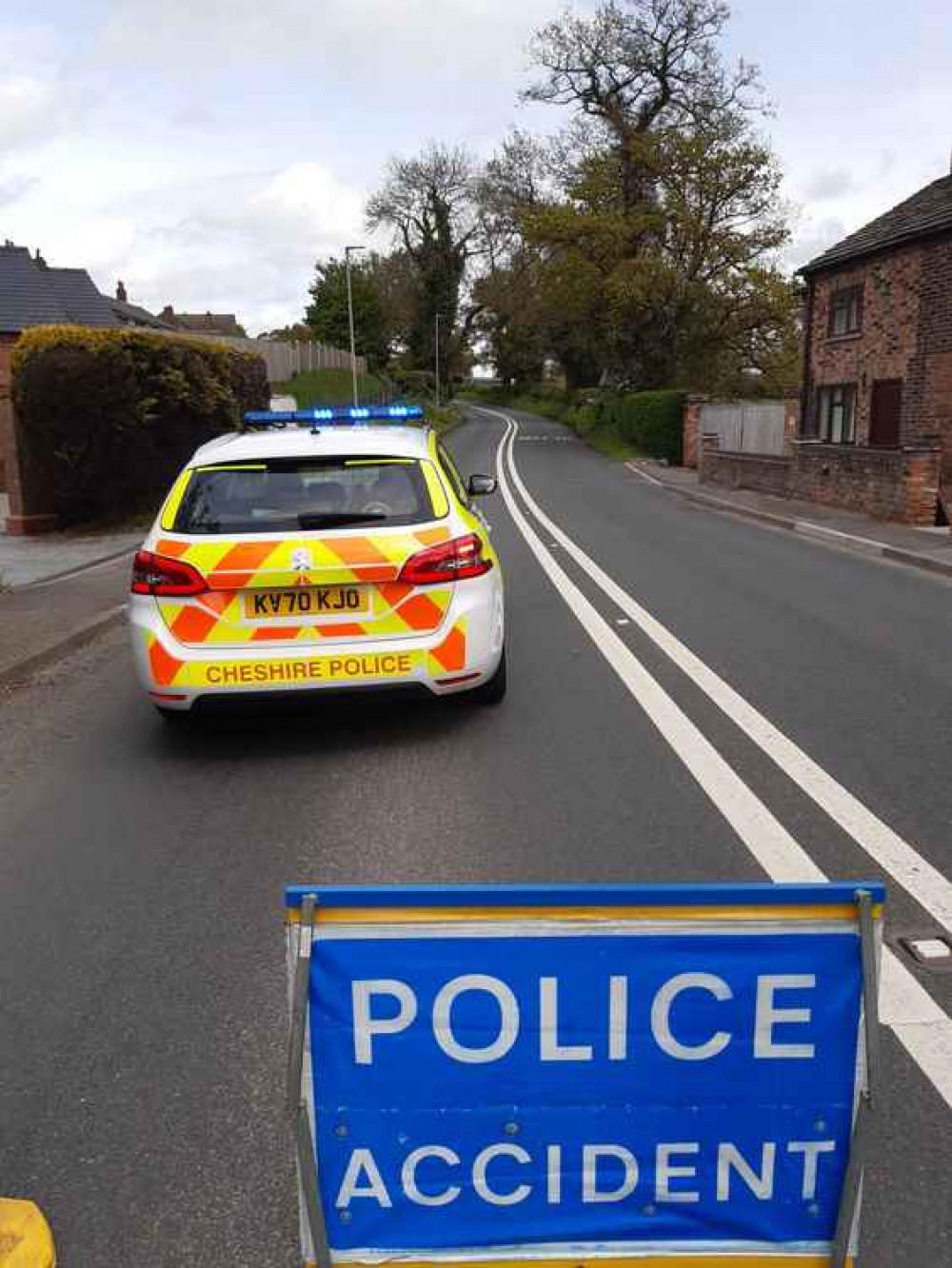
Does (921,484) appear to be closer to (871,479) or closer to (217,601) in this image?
(871,479)

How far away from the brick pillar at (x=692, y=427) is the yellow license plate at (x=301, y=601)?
32891 millimetres

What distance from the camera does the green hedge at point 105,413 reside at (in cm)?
1658

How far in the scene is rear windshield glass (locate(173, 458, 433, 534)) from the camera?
6.09 m

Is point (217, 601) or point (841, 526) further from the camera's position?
point (841, 526)

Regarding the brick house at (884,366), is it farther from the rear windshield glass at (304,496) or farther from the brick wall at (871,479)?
the rear windshield glass at (304,496)

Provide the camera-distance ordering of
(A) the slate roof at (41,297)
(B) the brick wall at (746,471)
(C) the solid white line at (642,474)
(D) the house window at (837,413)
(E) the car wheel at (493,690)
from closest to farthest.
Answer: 1. (E) the car wheel at (493,690)
2. (B) the brick wall at (746,471)
3. (D) the house window at (837,413)
4. (C) the solid white line at (642,474)
5. (A) the slate roof at (41,297)

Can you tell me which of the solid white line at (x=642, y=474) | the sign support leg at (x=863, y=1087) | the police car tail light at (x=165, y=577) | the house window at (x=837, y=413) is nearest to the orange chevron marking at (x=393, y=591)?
the police car tail light at (x=165, y=577)

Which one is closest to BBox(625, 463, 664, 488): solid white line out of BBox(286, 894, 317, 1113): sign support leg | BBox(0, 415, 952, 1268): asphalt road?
BBox(0, 415, 952, 1268): asphalt road

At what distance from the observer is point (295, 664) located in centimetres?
589

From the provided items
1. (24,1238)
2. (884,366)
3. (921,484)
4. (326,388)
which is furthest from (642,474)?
(24,1238)

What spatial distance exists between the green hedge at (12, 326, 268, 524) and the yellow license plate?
1188cm

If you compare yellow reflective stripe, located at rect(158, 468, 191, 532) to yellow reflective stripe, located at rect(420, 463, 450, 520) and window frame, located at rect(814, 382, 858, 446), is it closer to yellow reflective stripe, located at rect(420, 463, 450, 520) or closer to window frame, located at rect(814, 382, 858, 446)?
yellow reflective stripe, located at rect(420, 463, 450, 520)

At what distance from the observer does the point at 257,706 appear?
5.98m

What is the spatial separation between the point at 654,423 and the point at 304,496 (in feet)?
117
